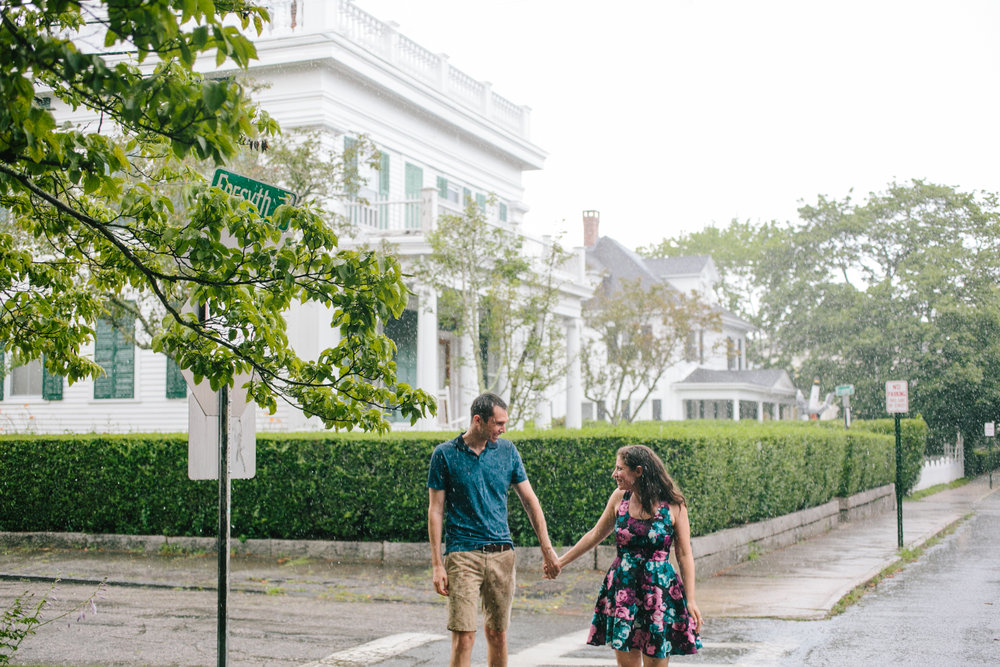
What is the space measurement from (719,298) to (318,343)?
58159 mm

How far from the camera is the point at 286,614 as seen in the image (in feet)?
35.0

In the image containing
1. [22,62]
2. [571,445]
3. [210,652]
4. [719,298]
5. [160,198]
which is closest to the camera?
[22,62]

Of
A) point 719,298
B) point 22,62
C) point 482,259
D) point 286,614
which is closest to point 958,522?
point 482,259

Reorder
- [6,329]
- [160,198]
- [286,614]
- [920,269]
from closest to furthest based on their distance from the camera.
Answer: [160,198], [6,329], [286,614], [920,269]

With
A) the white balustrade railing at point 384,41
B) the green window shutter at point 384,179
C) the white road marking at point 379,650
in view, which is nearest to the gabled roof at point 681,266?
the white balustrade railing at point 384,41

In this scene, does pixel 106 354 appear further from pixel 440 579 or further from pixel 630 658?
pixel 630 658

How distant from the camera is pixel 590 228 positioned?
56844mm

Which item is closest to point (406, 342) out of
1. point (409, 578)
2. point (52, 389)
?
point (52, 389)

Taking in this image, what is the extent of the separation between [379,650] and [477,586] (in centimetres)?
266

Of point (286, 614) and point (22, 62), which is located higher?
point (22, 62)

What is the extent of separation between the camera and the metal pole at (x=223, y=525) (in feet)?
20.9

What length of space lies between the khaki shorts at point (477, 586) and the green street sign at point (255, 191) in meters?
2.40

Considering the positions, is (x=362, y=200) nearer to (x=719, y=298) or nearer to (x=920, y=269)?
(x=920, y=269)

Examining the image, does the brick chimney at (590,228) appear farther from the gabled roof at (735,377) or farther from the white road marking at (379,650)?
the white road marking at (379,650)
